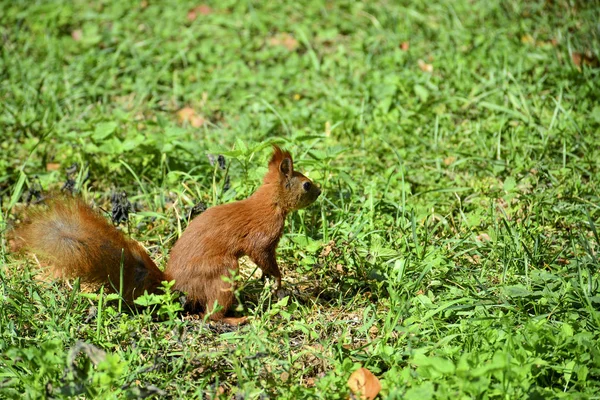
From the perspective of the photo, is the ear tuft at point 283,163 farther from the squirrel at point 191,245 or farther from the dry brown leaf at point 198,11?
the dry brown leaf at point 198,11

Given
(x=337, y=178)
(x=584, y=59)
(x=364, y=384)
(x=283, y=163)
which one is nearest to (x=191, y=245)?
(x=283, y=163)

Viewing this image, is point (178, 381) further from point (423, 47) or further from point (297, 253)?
point (423, 47)

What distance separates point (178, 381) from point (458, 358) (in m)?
1.05

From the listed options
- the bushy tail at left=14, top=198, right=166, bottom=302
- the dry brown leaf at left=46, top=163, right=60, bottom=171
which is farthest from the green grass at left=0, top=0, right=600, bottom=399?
the bushy tail at left=14, top=198, right=166, bottom=302

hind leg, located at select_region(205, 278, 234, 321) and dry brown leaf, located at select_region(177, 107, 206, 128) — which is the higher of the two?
dry brown leaf, located at select_region(177, 107, 206, 128)

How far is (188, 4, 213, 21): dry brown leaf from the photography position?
600 centimetres

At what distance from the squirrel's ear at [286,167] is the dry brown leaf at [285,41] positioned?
8.92ft

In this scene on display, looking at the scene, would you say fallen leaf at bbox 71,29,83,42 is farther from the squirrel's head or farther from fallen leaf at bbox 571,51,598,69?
fallen leaf at bbox 571,51,598,69

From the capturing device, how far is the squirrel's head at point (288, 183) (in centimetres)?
308

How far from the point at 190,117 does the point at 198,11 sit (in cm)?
150

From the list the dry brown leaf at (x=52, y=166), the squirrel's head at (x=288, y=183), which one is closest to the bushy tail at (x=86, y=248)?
the squirrel's head at (x=288, y=183)

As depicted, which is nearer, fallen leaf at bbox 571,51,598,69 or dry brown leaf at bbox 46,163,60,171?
dry brown leaf at bbox 46,163,60,171

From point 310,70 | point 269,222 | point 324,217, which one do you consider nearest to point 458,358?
point 269,222

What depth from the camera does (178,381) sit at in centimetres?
264
